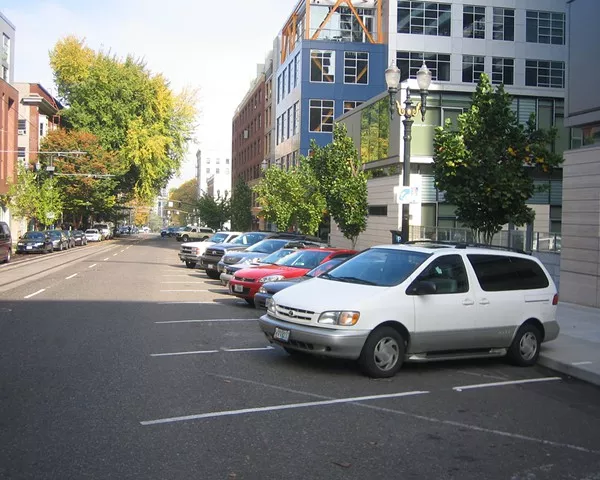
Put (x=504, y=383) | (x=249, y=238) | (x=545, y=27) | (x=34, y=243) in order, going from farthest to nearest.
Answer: (x=545, y=27) → (x=34, y=243) → (x=249, y=238) → (x=504, y=383)

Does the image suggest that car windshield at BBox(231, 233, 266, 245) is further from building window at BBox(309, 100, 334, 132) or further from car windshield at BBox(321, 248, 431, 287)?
building window at BBox(309, 100, 334, 132)

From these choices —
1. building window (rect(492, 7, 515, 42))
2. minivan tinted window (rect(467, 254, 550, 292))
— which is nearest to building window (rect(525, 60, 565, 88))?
building window (rect(492, 7, 515, 42))

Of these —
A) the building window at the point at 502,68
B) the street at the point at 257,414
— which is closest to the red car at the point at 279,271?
the street at the point at 257,414

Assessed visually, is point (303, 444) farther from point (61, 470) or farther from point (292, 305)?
point (292, 305)

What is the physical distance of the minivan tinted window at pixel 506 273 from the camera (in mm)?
9359

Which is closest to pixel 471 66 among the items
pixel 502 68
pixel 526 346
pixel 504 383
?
pixel 502 68

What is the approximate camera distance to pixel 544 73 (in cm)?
4697

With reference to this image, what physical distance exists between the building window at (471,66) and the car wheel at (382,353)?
136 ft

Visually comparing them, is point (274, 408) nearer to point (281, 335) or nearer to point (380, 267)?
point (281, 335)

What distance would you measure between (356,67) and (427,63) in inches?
222

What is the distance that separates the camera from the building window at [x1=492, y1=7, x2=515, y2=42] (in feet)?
152

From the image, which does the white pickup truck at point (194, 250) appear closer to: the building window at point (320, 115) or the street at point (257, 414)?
the street at point (257, 414)

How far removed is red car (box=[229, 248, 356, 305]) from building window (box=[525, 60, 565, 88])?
35998 mm

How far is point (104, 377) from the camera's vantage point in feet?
25.5
